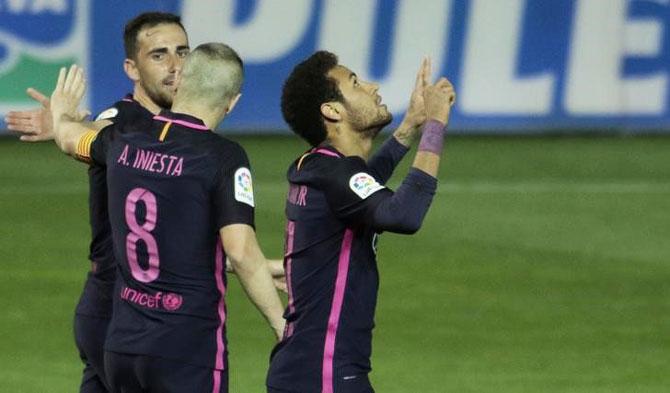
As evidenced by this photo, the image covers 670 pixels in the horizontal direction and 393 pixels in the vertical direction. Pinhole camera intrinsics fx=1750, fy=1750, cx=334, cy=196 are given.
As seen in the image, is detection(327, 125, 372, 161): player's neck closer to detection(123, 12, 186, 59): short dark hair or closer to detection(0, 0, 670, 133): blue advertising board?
detection(123, 12, 186, 59): short dark hair

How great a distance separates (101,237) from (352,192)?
4.68 ft

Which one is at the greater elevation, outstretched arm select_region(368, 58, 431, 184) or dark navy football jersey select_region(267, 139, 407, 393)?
outstretched arm select_region(368, 58, 431, 184)

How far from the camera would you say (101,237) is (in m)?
7.25

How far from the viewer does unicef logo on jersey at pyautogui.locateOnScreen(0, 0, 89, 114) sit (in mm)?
18844

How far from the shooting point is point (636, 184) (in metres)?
17.0

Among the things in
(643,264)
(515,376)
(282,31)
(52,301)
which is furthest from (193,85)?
(282,31)

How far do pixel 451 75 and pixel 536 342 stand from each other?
869cm

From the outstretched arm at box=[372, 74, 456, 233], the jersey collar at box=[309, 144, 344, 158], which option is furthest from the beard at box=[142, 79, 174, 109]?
the outstretched arm at box=[372, 74, 456, 233]

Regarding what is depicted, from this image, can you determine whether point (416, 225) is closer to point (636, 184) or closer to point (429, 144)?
point (429, 144)

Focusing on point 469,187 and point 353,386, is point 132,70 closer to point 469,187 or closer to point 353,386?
point 353,386

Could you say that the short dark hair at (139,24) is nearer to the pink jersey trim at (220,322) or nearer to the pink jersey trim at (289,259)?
the pink jersey trim at (289,259)

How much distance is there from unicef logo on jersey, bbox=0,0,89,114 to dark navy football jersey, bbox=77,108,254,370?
12903 mm

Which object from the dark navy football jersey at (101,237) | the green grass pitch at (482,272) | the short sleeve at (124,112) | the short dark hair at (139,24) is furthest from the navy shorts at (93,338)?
the green grass pitch at (482,272)

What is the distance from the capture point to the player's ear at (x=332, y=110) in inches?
257
